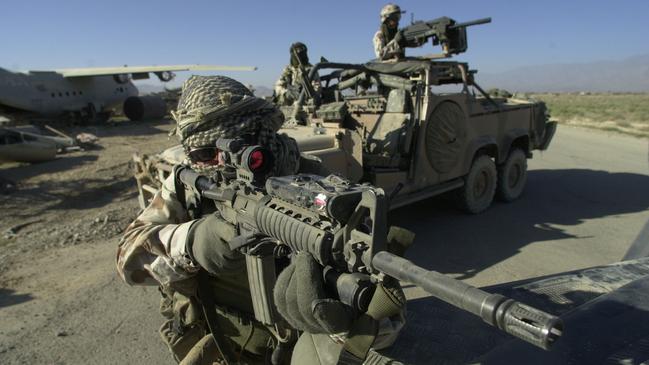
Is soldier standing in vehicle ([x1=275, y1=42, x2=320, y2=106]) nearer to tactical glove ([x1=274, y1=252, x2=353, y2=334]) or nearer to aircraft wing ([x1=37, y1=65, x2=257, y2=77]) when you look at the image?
tactical glove ([x1=274, y1=252, x2=353, y2=334])

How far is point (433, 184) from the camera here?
5.86m

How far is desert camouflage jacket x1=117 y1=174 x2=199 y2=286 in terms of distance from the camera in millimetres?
1997

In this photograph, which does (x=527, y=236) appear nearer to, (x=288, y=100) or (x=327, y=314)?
(x=288, y=100)

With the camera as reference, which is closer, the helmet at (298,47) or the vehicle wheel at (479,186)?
the vehicle wheel at (479,186)

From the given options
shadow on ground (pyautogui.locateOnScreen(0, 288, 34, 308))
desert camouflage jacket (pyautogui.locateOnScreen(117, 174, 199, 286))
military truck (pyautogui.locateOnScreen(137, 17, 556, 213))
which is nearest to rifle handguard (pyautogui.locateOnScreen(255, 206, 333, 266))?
desert camouflage jacket (pyautogui.locateOnScreen(117, 174, 199, 286))

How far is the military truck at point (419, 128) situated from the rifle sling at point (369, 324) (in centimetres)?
323

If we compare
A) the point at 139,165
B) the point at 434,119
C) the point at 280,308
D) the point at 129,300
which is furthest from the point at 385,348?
the point at 139,165

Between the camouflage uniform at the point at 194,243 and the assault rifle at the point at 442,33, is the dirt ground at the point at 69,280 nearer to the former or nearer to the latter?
the camouflage uniform at the point at 194,243

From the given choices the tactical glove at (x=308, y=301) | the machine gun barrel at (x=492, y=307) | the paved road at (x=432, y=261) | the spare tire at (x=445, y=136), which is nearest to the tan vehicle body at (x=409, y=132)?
the spare tire at (x=445, y=136)

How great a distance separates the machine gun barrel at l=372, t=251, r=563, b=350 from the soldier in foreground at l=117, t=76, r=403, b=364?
49 centimetres

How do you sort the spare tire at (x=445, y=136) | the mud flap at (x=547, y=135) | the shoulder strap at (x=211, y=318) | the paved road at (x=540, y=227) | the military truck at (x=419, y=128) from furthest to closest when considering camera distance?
the mud flap at (x=547, y=135) → the spare tire at (x=445, y=136) → the military truck at (x=419, y=128) → the paved road at (x=540, y=227) → the shoulder strap at (x=211, y=318)

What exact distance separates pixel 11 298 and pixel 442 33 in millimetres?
6326

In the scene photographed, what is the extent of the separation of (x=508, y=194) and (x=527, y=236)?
169 cm

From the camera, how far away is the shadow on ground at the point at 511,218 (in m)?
4.89
